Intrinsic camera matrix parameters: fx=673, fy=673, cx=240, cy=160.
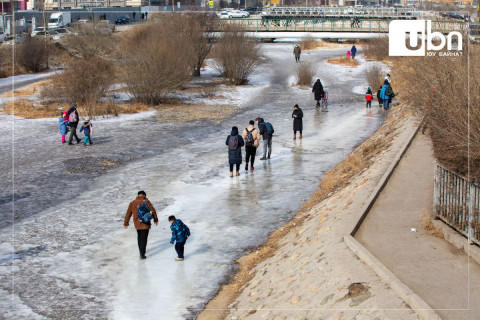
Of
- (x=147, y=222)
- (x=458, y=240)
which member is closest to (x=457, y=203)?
(x=458, y=240)

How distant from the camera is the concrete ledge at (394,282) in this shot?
25.7ft

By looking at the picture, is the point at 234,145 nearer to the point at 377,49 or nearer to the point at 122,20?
the point at 377,49

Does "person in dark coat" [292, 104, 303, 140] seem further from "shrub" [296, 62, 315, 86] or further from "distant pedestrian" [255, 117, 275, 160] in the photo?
"shrub" [296, 62, 315, 86]

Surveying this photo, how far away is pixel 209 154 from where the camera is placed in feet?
71.6

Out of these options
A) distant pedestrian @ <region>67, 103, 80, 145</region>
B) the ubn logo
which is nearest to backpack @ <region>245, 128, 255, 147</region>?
the ubn logo

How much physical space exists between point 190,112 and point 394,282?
22676 millimetres

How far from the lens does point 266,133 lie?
2009 centimetres

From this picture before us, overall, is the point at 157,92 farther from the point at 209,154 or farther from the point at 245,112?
the point at 209,154

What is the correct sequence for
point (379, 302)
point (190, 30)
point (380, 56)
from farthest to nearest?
point (380, 56) < point (190, 30) < point (379, 302)

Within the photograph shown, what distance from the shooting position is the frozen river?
36.4 ft

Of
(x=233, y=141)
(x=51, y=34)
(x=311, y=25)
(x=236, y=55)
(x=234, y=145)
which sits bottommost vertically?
(x=234, y=145)

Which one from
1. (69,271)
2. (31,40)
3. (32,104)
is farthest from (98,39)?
(69,271)

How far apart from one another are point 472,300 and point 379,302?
116cm

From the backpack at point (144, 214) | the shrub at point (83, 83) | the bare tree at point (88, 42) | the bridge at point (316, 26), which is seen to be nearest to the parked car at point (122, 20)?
the bridge at point (316, 26)
